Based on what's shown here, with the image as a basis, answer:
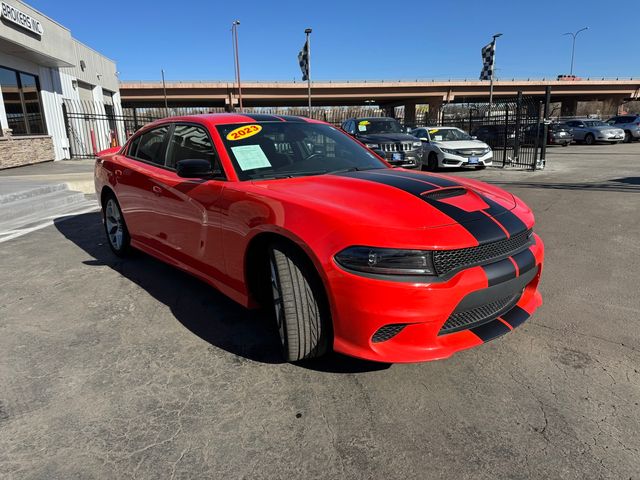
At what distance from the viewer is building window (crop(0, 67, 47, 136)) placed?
1455cm

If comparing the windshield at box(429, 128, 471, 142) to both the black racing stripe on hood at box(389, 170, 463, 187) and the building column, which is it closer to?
the black racing stripe on hood at box(389, 170, 463, 187)

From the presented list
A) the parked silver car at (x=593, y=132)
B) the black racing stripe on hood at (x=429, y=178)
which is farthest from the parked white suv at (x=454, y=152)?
the parked silver car at (x=593, y=132)

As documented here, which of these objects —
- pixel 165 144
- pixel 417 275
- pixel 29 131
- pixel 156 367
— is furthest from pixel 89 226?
pixel 29 131

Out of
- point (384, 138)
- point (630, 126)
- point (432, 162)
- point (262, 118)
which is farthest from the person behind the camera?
point (630, 126)

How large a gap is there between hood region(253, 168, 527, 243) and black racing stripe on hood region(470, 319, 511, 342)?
505 millimetres

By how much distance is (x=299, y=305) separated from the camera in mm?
2564

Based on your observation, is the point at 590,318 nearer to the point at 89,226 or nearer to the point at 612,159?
the point at 89,226

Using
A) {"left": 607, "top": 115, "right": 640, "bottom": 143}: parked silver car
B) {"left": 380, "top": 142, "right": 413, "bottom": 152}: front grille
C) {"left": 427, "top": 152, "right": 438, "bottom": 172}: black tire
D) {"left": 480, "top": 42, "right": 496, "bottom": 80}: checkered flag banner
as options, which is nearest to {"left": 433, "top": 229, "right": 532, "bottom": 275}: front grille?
{"left": 380, "top": 142, "right": 413, "bottom": 152}: front grille

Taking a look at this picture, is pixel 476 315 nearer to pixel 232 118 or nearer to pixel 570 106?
pixel 232 118

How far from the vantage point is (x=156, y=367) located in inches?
113

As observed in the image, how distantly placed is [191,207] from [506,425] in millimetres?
→ 2589

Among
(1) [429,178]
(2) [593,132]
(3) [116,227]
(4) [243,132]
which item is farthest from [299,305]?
(2) [593,132]

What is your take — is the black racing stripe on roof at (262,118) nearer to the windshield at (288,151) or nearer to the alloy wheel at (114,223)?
the windshield at (288,151)

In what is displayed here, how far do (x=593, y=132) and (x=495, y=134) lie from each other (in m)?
11.0
